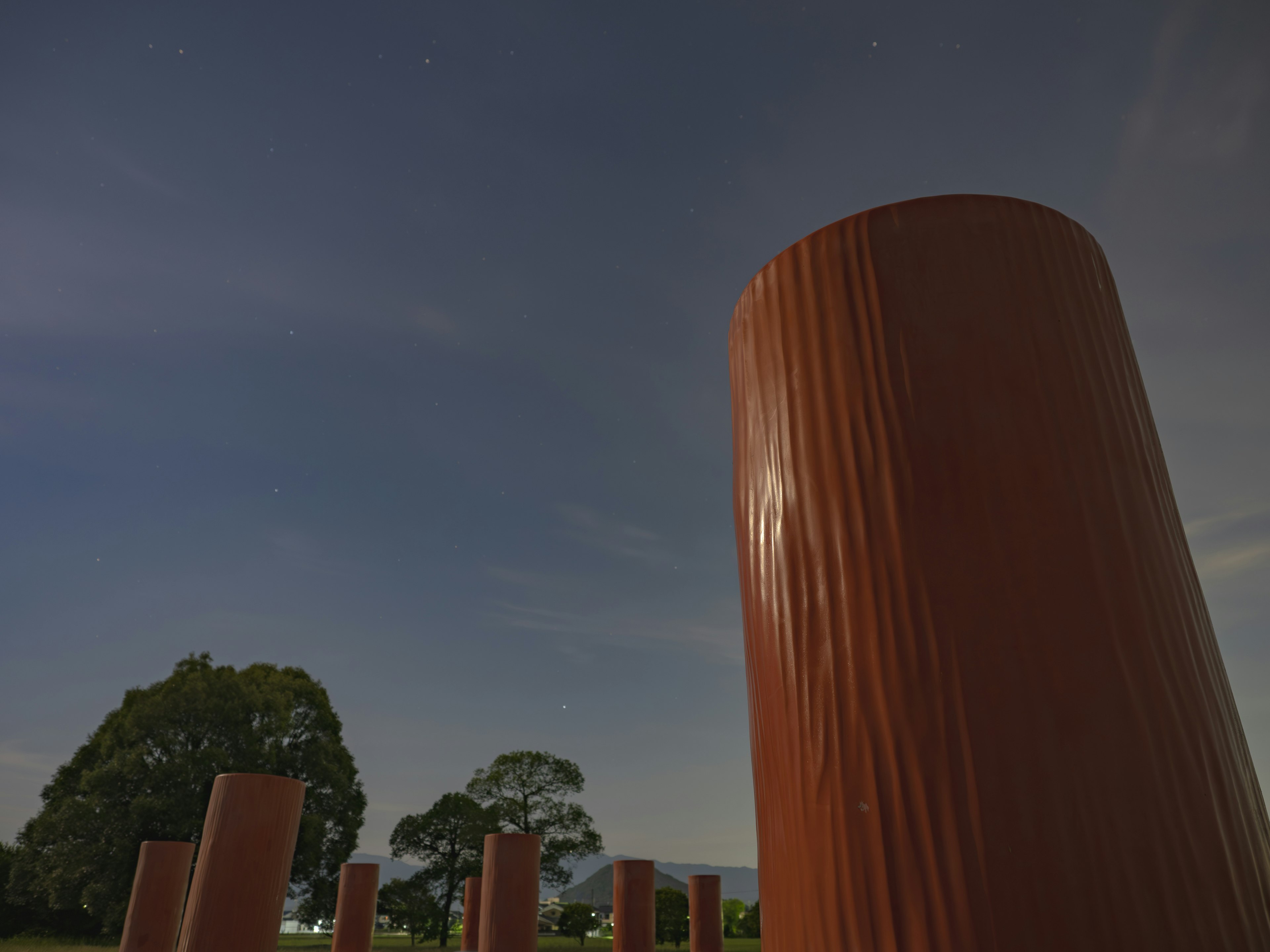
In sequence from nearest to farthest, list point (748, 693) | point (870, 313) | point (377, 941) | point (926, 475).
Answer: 1. point (926, 475)
2. point (870, 313)
3. point (748, 693)
4. point (377, 941)

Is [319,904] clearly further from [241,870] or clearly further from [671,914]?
[241,870]

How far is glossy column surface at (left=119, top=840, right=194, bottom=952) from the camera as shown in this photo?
32.9 ft

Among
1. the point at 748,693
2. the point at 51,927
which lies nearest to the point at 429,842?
the point at 51,927

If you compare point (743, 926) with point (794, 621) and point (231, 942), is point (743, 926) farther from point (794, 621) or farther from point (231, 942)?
point (794, 621)

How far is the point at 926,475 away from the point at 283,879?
261 inches

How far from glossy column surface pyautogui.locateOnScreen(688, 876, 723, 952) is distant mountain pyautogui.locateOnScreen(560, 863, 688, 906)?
1.87 meters

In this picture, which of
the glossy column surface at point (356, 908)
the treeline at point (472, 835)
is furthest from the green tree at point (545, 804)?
the glossy column surface at point (356, 908)

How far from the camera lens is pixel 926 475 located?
2.18m

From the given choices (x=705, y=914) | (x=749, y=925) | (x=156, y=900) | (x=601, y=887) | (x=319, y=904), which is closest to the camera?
(x=156, y=900)

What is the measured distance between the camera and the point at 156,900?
10078 mm

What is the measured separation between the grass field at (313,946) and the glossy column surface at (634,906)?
2.25 metres

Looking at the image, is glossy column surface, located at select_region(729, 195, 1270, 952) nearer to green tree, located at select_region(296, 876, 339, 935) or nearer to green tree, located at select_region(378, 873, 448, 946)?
green tree, located at select_region(296, 876, 339, 935)

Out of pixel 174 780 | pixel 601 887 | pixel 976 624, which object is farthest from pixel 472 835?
pixel 601 887

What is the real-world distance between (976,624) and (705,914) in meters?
16.0
